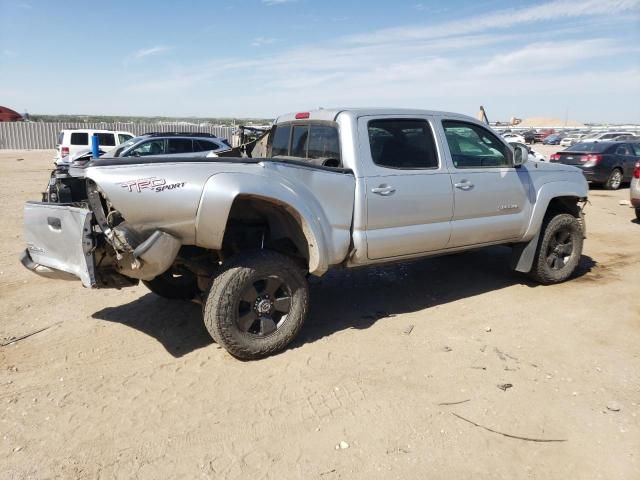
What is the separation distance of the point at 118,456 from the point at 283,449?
0.93 metres

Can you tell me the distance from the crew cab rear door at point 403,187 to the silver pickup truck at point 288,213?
0.5 inches

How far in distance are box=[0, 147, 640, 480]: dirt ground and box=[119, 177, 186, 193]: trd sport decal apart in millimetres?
1378

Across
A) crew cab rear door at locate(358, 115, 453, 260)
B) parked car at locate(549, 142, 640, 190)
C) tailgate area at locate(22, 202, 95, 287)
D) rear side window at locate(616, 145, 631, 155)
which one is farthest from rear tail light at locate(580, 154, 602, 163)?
tailgate area at locate(22, 202, 95, 287)

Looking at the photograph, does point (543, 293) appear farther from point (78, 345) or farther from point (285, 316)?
point (78, 345)

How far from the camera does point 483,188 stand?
16.4 feet

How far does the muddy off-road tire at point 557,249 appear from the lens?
5.69 m

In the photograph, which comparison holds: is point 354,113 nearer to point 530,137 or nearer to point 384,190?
point 384,190

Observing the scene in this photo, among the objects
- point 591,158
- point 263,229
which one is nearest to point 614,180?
point 591,158

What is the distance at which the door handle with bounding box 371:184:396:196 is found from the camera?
4305mm

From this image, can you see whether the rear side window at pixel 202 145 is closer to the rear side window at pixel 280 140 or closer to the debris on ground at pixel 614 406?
the rear side window at pixel 280 140

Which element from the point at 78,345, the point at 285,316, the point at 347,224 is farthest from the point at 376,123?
the point at 78,345

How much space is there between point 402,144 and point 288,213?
4.33 ft

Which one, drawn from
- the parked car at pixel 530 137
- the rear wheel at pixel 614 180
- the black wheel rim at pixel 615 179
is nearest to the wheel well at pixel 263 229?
the rear wheel at pixel 614 180

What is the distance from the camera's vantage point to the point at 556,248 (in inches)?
231
